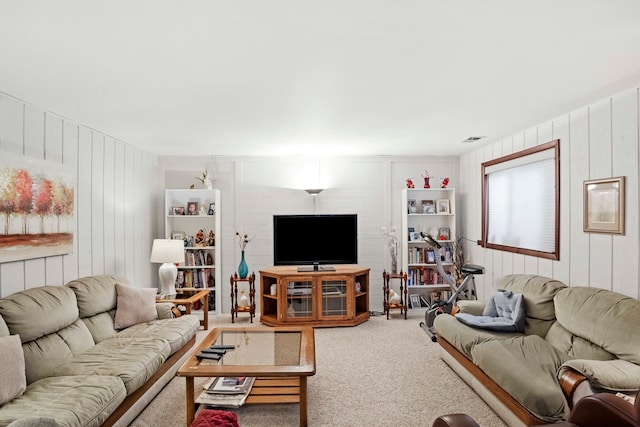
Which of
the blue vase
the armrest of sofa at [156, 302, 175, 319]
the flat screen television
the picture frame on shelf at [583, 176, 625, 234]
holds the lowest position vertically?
the armrest of sofa at [156, 302, 175, 319]

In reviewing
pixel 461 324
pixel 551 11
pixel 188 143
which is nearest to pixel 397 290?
pixel 461 324

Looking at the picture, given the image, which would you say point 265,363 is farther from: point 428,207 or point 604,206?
point 428,207

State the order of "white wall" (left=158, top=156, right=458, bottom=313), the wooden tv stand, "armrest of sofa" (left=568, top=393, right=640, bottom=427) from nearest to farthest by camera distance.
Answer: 1. "armrest of sofa" (left=568, top=393, right=640, bottom=427)
2. the wooden tv stand
3. "white wall" (left=158, top=156, right=458, bottom=313)

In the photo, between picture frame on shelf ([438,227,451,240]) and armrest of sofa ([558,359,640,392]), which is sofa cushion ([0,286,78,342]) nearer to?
armrest of sofa ([558,359,640,392])

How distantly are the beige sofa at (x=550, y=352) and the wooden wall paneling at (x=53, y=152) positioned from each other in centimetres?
369

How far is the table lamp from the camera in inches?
203

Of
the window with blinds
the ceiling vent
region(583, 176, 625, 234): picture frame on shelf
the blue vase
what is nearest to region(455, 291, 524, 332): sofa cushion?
the window with blinds

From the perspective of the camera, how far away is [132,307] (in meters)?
4.12

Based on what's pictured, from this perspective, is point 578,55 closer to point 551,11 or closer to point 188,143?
point 551,11

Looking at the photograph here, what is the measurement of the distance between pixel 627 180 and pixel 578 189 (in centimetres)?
57

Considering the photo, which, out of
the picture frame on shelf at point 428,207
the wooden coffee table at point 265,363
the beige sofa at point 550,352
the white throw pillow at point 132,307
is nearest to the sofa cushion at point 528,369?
the beige sofa at point 550,352

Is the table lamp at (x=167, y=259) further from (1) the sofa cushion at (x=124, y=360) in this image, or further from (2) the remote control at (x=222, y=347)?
(2) the remote control at (x=222, y=347)

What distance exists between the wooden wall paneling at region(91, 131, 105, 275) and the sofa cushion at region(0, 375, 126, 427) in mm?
1862

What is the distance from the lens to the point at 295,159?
631 centimetres
